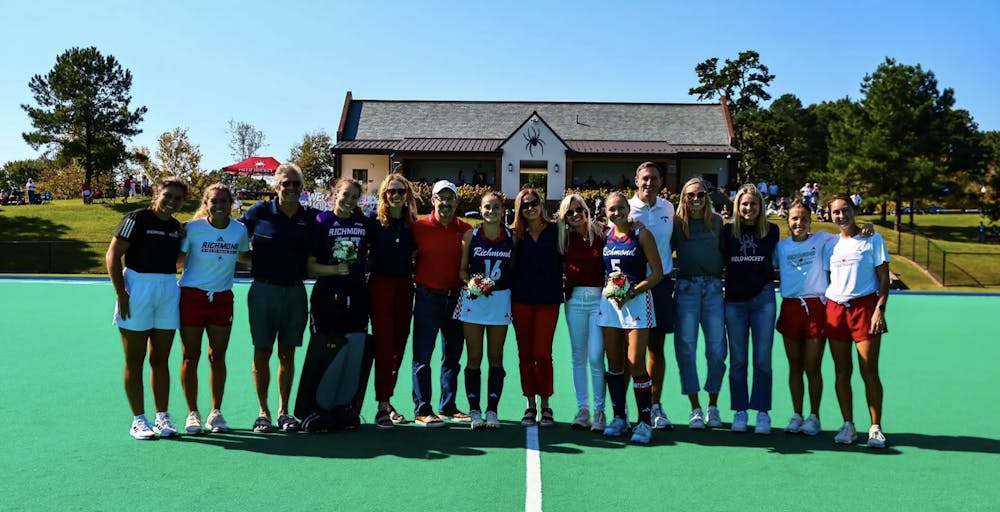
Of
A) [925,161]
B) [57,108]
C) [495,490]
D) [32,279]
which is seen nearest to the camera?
[495,490]

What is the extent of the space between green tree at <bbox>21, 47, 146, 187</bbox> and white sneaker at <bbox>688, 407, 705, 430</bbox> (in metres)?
51.3

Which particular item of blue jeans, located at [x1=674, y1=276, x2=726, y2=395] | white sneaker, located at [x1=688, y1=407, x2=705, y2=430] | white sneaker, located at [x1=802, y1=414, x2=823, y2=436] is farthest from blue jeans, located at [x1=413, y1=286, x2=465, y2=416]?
white sneaker, located at [x1=802, y1=414, x2=823, y2=436]

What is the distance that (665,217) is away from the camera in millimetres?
7379

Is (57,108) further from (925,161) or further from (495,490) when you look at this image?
(495,490)

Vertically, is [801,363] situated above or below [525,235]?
below

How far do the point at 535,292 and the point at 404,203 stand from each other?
1.44m

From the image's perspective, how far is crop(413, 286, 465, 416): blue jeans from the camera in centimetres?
738

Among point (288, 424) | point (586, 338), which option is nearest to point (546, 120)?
point (586, 338)

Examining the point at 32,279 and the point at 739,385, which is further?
the point at 32,279

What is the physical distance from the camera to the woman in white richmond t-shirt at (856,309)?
675cm

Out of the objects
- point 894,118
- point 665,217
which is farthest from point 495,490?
point 894,118

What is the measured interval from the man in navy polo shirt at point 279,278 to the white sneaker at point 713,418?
3633 millimetres

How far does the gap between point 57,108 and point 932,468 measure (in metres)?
56.0

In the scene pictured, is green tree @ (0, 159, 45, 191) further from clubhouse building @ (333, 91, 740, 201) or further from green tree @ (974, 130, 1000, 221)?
green tree @ (974, 130, 1000, 221)
